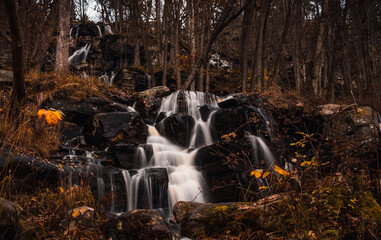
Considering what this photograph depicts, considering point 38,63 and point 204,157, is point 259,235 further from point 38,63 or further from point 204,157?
point 38,63

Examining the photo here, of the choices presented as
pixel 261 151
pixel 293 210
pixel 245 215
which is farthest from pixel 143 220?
pixel 261 151

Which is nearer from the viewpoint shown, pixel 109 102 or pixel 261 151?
pixel 261 151

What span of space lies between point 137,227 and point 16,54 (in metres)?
3.32

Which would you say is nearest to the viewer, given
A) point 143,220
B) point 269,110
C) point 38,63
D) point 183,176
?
point 143,220

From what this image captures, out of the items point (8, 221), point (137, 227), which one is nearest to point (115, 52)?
point (137, 227)

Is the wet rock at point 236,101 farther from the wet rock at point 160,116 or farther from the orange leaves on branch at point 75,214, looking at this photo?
the orange leaves on branch at point 75,214

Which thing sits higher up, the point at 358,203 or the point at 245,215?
the point at 358,203

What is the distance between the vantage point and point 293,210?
2570 millimetres

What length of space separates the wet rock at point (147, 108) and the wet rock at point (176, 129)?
3.24 ft

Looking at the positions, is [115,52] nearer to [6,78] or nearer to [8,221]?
[6,78]

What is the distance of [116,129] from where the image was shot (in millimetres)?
7258

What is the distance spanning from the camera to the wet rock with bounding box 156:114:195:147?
309 inches

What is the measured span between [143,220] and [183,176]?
2663 mm

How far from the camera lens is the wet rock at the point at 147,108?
8949 millimetres
